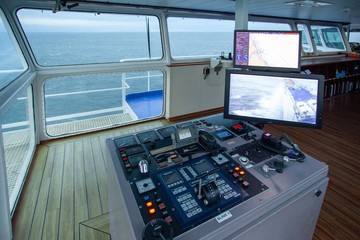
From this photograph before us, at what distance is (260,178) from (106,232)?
1.27 meters

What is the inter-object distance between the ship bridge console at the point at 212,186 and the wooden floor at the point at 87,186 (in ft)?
2.87

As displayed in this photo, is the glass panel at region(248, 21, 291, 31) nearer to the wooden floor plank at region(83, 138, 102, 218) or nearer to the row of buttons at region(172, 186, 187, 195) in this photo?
the wooden floor plank at region(83, 138, 102, 218)

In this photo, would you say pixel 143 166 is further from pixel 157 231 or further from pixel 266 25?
pixel 266 25

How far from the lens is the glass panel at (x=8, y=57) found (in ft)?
7.12

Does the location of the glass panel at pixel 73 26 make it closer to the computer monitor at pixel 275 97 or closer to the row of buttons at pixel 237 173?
the computer monitor at pixel 275 97

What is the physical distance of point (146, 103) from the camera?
607 cm

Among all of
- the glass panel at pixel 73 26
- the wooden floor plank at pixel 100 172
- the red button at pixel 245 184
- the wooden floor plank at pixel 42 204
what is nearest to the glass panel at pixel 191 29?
the glass panel at pixel 73 26

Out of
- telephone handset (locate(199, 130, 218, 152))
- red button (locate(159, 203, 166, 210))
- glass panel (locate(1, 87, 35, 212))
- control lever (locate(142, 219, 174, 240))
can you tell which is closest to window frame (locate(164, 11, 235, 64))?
glass panel (locate(1, 87, 35, 212))

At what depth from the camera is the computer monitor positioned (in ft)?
4.06

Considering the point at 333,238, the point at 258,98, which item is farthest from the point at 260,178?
the point at 333,238

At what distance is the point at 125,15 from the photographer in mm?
3398

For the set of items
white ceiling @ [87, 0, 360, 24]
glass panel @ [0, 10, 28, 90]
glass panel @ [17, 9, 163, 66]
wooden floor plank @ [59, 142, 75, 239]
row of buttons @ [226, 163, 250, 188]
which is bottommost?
wooden floor plank @ [59, 142, 75, 239]

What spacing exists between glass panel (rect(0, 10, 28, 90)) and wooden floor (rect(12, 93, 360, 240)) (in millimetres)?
1021

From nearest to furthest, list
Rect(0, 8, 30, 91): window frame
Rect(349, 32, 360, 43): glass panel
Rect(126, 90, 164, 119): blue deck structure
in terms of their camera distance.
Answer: Rect(0, 8, 30, 91): window frame → Rect(126, 90, 164, 119): blue deck structure → Rect(349, 32, 360, 43): glass panel
